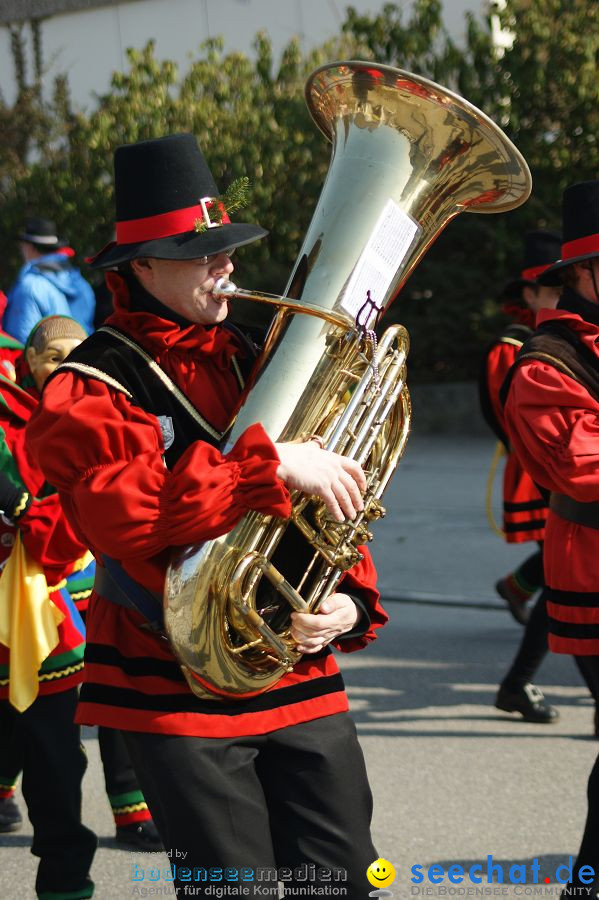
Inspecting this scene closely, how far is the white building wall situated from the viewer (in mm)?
20625

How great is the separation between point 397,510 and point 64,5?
16912 millimetres

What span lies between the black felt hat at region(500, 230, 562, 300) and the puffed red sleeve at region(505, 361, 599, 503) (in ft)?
7.61

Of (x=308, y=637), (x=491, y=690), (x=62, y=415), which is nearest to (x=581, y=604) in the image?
(x=308, y=637)

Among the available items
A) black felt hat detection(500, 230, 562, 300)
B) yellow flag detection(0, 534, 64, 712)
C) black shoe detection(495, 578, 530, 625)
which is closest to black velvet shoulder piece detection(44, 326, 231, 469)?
yellow flag detection(0, 534, 64, 712)

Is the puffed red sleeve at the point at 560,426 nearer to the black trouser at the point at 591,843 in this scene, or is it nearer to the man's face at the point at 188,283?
the black trouser at the point at 591,843

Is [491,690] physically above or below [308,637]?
below

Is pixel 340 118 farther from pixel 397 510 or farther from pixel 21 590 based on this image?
pixel 397 510

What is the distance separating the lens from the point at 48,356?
3.84 m

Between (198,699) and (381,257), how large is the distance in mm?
964

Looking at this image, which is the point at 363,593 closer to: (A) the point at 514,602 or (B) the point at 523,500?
(B) the point at 523,500

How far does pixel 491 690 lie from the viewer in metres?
5.65

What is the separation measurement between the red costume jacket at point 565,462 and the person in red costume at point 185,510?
2.66ft

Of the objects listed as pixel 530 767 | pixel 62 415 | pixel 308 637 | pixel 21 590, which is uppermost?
pixel 62 415

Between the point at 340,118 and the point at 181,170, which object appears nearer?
the point at 181,170
